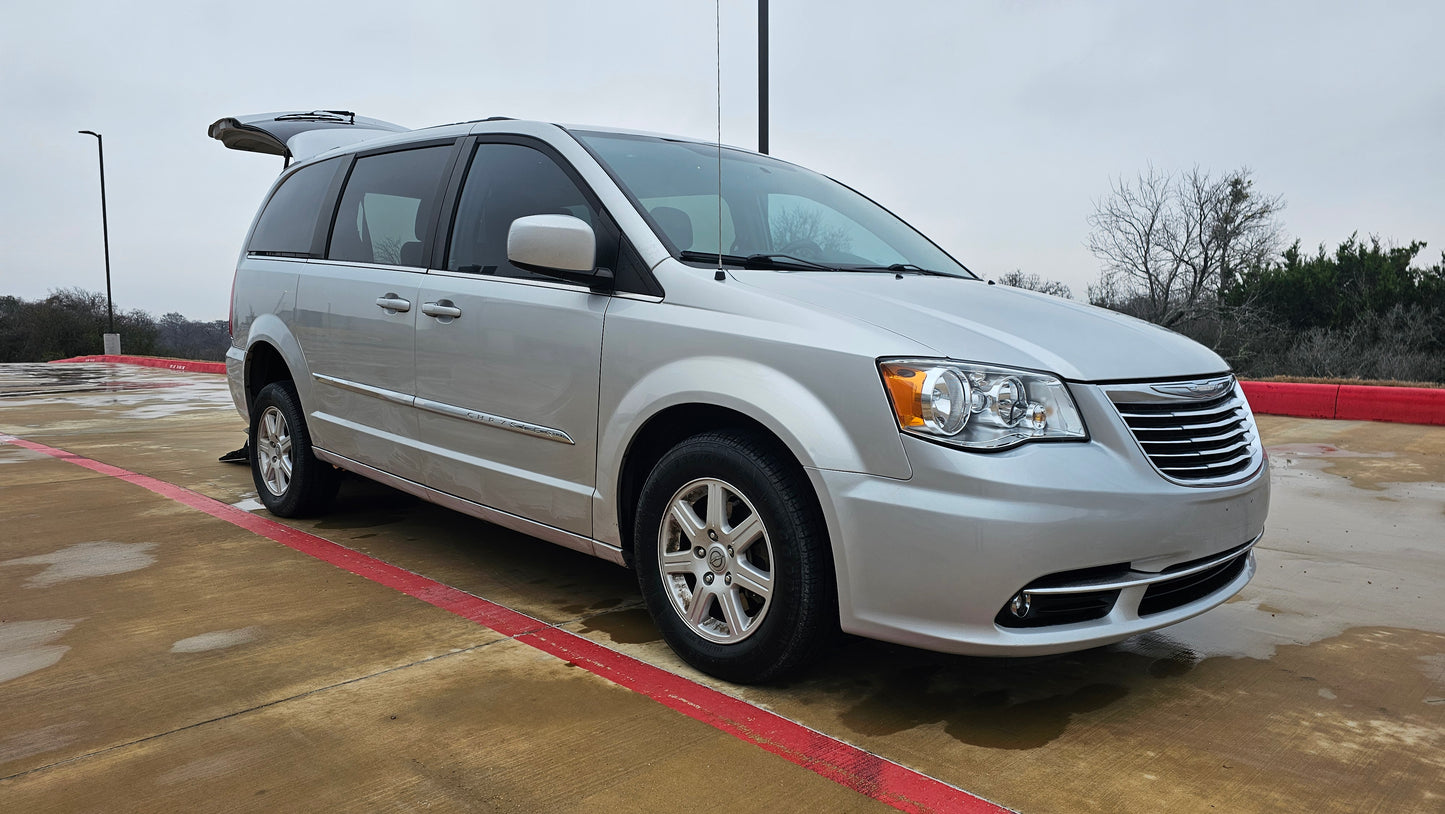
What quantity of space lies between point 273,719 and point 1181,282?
36.4 metres

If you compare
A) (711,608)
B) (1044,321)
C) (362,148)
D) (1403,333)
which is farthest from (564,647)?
(1403,333)

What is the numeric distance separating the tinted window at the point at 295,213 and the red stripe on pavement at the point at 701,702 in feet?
5.19

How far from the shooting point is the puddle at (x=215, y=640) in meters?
3.26

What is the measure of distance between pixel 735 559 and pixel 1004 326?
1.02m

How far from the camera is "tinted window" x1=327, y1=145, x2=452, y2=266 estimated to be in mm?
4195

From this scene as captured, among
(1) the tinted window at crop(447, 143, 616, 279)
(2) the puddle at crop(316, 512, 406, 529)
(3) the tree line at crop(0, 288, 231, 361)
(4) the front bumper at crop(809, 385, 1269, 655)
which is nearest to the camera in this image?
(4) the front bumper at crop(809, 385, 1269, 655)

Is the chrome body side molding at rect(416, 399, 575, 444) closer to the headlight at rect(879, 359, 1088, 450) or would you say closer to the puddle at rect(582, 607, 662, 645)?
the puddle at rect(582, 607, 662, 645)

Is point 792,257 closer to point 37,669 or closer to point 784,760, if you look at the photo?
point 784,760

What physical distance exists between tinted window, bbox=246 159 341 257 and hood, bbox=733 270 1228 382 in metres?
2.91

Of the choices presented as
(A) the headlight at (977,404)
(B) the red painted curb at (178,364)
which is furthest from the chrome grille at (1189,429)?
(B) the red painted curb at (178,364)

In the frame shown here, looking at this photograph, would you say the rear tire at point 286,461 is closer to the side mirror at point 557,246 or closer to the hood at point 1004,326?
the side mirror at point 557,246

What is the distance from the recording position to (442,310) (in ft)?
12.7

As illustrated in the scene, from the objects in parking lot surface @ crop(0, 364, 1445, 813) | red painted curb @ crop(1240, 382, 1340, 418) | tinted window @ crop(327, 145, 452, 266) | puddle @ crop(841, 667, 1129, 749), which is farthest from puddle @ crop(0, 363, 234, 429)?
red painted curb @ crop(1240, 382, 1340, 418)

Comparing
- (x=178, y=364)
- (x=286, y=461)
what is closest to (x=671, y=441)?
(x=286, y=461)
